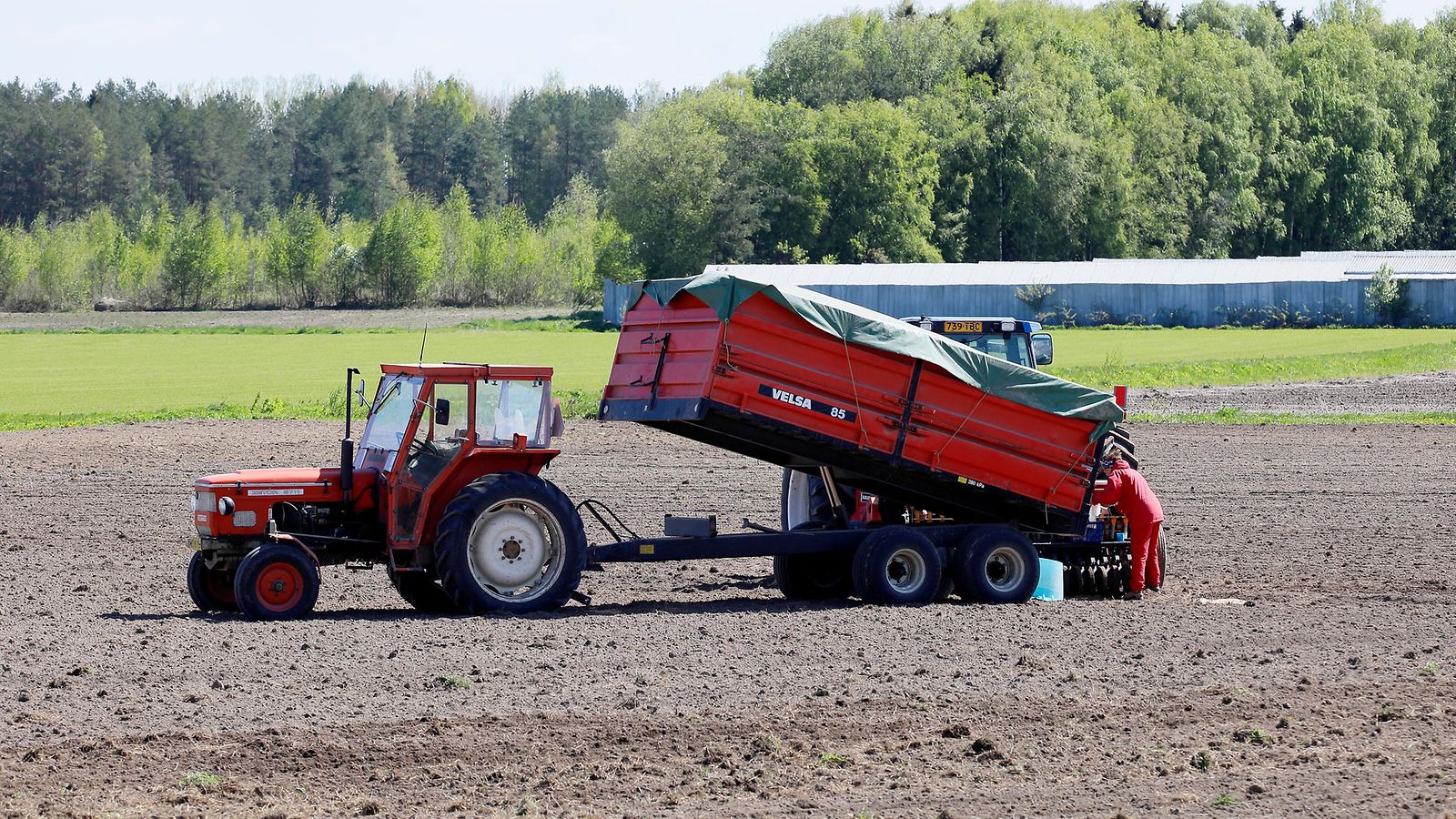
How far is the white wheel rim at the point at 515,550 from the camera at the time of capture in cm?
1334

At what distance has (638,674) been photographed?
11.3 metres

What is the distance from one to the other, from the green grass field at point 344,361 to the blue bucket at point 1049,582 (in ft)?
65.0

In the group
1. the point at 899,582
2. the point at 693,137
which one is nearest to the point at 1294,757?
the point at 899,582

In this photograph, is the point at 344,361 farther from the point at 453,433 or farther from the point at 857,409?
the point at 857,409

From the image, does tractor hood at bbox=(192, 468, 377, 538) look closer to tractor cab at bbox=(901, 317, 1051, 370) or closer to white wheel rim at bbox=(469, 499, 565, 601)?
white wheel rim at bbox=(469, 499, 565, 601)

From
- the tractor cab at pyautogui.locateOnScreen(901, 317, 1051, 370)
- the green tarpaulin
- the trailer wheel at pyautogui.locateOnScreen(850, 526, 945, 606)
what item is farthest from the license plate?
the trailer wheel at pyautogui.locateOnScreen(850, 526, 945, 606)

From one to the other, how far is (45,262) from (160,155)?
32.6 metres

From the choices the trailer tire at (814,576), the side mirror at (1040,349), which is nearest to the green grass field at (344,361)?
the side mirror at (1040,349)

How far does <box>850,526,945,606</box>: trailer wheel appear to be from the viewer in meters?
14.3

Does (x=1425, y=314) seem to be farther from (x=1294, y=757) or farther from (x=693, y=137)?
(x=1294, y=757)

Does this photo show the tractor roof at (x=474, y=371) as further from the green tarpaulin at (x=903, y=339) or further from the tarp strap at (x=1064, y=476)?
the tarp strap at (x=1064, y=476)

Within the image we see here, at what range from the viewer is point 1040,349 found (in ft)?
61.6

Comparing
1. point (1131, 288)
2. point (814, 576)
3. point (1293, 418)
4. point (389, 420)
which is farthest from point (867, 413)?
point (1131, 288)

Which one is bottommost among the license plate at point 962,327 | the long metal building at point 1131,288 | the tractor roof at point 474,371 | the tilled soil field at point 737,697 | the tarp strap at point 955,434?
the tilled soil field at point 737,697
